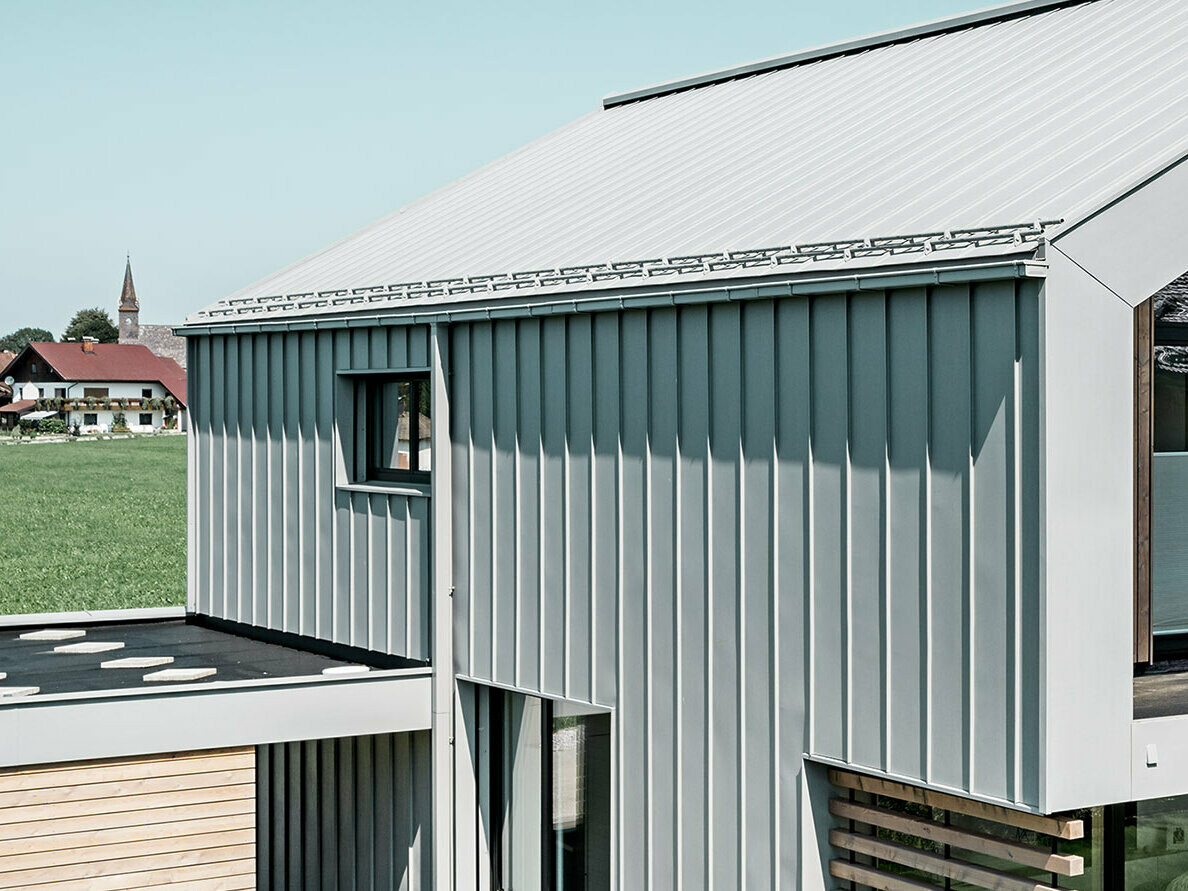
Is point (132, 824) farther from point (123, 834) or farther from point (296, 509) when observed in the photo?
point (296, 509)

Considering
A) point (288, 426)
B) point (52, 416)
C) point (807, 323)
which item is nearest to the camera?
point (807, 323)

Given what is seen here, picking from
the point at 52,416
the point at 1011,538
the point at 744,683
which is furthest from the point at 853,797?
the point at 52,416

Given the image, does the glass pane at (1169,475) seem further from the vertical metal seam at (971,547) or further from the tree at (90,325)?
the tree at (90,325)

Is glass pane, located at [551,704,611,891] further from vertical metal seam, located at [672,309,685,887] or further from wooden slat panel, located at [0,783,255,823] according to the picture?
wooden slat panel, located at [0,783,255,823]

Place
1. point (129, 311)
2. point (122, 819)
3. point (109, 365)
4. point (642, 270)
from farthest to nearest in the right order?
point (129, 311)
point (109, 365)
point (122, 819)
point (642, 270)

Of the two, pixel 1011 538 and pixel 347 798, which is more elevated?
pixel 1011 538

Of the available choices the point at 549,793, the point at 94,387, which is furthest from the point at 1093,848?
the point at 94,387

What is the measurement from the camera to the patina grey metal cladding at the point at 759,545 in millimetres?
6371

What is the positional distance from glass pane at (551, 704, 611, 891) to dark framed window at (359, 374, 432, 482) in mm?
2192

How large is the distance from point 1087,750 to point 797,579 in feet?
5.20

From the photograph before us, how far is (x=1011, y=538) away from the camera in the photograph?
6266 mm

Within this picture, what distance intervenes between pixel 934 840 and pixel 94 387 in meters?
94.9

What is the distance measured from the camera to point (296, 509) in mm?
11250

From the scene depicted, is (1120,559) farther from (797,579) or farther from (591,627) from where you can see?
(591,627)
